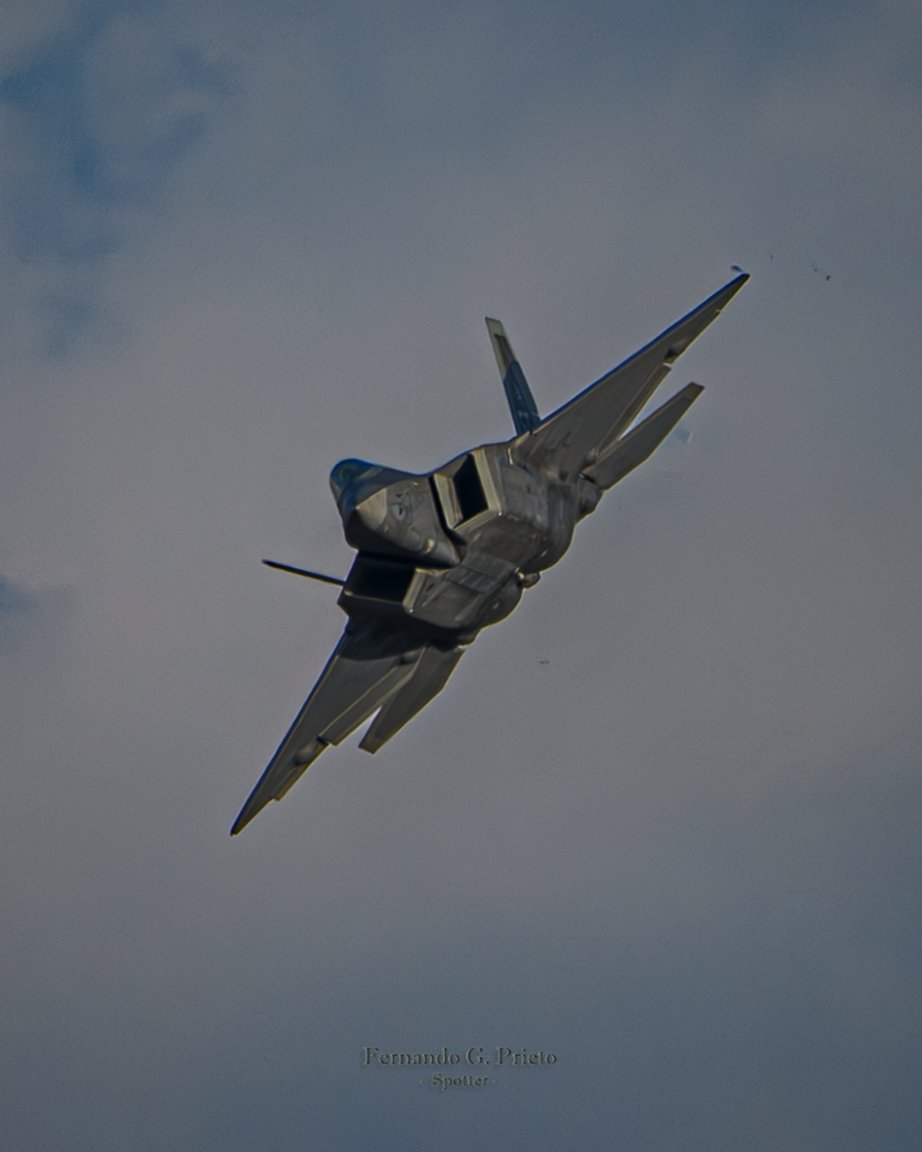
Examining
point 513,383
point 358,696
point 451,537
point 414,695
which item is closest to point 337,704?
point 358,696

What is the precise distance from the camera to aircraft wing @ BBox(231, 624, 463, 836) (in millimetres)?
42344

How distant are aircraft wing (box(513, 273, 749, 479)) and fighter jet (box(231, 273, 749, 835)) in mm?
38

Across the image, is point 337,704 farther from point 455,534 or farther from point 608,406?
point 608,406

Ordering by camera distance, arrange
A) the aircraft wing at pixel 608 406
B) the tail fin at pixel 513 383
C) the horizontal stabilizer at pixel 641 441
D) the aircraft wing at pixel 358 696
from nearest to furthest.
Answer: the aircraft wing at pixel 608 406 → the aircraft wing at pixel 358 696 → the horizontal stabilizer at pixel 641 441 → the tail fin at pixel 513 383

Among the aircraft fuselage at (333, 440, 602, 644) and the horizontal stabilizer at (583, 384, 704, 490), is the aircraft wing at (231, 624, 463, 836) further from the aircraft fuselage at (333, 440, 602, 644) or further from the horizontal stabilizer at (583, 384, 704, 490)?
the horizontal stabilizer at (583, 384, 704, 490)

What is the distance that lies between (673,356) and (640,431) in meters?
2.10

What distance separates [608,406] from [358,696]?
380 inches

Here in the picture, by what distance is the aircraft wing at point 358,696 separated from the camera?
4234 centimetres

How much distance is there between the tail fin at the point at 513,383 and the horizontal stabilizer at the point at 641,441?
241cm

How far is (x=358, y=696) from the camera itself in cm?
4291

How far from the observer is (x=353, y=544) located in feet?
122

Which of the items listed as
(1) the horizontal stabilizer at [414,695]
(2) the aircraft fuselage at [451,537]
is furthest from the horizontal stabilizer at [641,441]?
(1) the horizontal stabilizer at [414,695]

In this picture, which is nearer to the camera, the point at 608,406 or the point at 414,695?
the point at 608,406

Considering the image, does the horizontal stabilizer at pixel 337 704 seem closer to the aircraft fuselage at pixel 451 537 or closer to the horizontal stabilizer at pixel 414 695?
the horizontal stabilizer at pixel 414 695
